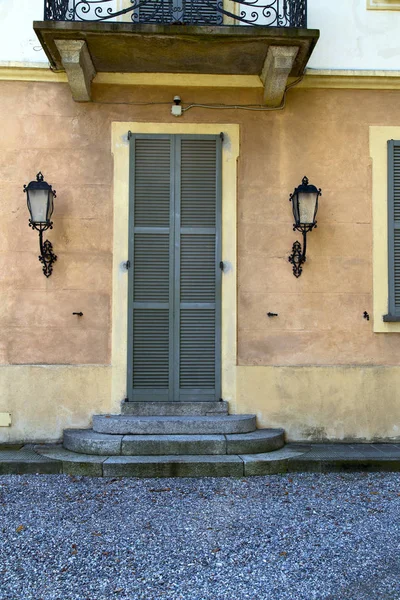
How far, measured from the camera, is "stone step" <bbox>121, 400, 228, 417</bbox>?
589cm

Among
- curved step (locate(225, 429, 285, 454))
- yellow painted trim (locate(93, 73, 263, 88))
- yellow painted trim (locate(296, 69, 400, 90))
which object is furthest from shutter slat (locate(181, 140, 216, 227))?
curved step (locate(225, 429, 285, 454))

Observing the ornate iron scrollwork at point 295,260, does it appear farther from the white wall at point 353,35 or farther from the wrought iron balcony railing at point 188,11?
the wrought iron balcony railing at point 188,11

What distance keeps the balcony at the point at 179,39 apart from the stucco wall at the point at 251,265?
32 cm

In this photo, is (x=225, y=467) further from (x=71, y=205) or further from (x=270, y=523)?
(x=71, y=205)

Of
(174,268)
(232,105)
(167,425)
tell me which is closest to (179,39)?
(232,105)

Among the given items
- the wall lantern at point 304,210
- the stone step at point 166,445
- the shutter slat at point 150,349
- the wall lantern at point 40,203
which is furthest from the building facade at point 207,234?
the stone step at point 166,445

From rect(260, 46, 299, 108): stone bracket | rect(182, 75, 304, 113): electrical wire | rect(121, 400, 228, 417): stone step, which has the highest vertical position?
rect(260, 46, 299, 108): stone bracket

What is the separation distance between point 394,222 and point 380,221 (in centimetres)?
17

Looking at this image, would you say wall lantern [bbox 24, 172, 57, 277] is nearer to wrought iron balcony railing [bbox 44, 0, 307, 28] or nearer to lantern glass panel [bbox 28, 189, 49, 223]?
lantern glass panel [bbox 28, 189, 49, 223]

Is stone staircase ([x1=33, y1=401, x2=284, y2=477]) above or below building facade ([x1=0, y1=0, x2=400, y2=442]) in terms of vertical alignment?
below

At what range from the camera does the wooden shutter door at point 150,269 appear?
236 inches

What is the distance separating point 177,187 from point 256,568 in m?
4.03

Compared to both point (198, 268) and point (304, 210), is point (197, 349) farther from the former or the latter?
point (304, 210)

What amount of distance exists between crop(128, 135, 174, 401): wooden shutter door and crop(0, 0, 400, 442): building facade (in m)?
0.02
